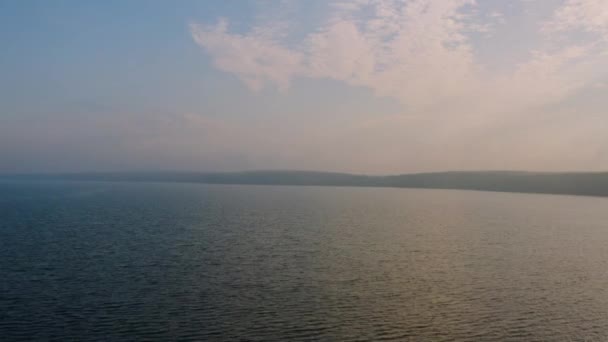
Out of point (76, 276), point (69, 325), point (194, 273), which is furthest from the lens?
point (194, 273)

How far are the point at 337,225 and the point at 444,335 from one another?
7527cm

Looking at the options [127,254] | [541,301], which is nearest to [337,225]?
[127,254]

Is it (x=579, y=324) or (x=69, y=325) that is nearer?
(x=69, y=325)

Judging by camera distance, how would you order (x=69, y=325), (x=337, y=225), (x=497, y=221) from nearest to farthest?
(x=69, y=325) < (x=337, y=225) < (x=497, y=221)

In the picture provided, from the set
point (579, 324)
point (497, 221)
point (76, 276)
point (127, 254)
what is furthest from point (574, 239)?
point (76, 276)

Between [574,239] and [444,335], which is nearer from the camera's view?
[444,335]

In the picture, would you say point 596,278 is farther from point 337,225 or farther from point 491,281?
point 337,225

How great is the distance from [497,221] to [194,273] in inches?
4054

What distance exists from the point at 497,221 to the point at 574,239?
36378 mm

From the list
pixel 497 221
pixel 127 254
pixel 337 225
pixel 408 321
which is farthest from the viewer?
pixel 497 221

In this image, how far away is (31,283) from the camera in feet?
150

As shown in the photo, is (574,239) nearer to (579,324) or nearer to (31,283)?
(579,324)

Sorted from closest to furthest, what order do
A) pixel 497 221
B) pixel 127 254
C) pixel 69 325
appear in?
pixel 69 325
pixel 127 254
pixel 497 221

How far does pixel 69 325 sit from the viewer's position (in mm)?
34594
